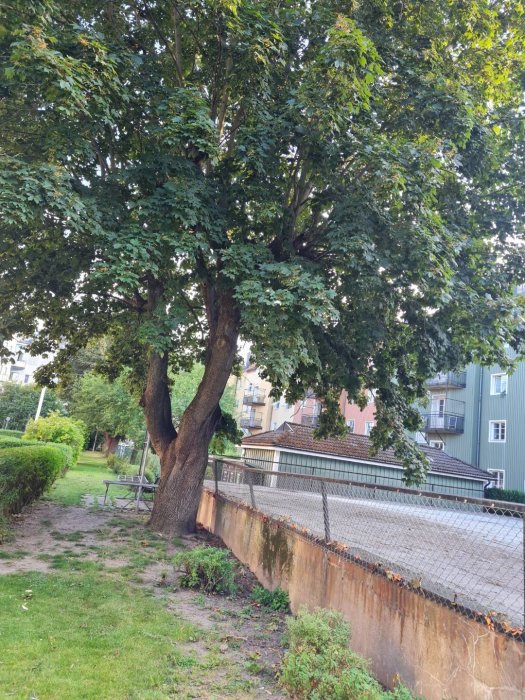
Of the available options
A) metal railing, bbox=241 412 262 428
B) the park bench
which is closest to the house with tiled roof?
the park bench

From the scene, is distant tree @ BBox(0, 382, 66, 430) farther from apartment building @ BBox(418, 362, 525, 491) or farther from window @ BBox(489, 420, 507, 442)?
window @ BBox(489, 420, 507, 442)

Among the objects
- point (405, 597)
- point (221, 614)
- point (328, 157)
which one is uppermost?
point (328, 157)

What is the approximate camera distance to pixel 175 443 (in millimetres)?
10469

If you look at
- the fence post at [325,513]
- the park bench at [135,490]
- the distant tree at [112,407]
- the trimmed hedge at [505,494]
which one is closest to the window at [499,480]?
the trimmed hedge at [505,494]

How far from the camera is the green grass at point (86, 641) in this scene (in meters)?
3.68

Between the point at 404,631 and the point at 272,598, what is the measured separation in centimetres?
290

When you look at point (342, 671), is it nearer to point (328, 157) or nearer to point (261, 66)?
point (328, 157)

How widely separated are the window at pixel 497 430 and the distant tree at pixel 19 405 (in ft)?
108

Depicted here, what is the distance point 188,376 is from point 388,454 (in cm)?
1437

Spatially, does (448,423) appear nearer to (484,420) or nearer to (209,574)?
(484,420)

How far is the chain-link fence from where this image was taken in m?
3.49

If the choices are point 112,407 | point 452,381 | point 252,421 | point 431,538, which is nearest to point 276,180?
point 431,538

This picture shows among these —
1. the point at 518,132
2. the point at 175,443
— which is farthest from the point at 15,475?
the point at 518,132

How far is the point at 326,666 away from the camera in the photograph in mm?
3654
